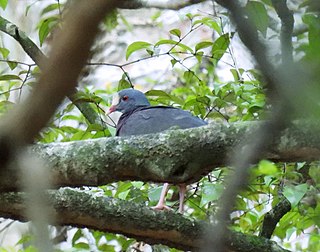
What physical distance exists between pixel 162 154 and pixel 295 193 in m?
0.60

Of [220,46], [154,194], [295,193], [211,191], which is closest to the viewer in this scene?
[295,193]

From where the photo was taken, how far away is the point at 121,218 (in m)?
2.16

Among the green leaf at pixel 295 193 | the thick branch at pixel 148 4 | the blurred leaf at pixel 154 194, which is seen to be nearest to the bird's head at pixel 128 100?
the thick branch at pixel 148 4

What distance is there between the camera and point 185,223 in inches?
86.4

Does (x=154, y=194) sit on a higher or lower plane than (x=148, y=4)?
lower

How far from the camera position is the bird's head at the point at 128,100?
3.75 metres

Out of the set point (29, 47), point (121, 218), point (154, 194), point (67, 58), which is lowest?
point (67, 58)

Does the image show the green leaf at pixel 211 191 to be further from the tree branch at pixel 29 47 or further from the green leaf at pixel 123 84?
the green leaf at pixel 123 84

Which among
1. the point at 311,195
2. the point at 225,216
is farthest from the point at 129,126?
the point at 225,216

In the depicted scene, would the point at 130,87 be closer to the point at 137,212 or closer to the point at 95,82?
the point at 137,212

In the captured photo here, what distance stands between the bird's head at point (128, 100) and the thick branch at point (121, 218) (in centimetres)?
154

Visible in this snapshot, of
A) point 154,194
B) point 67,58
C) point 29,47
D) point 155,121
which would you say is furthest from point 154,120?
point 67,58

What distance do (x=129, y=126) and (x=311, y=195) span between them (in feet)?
3.15

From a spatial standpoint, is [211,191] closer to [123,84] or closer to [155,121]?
[155,121]
